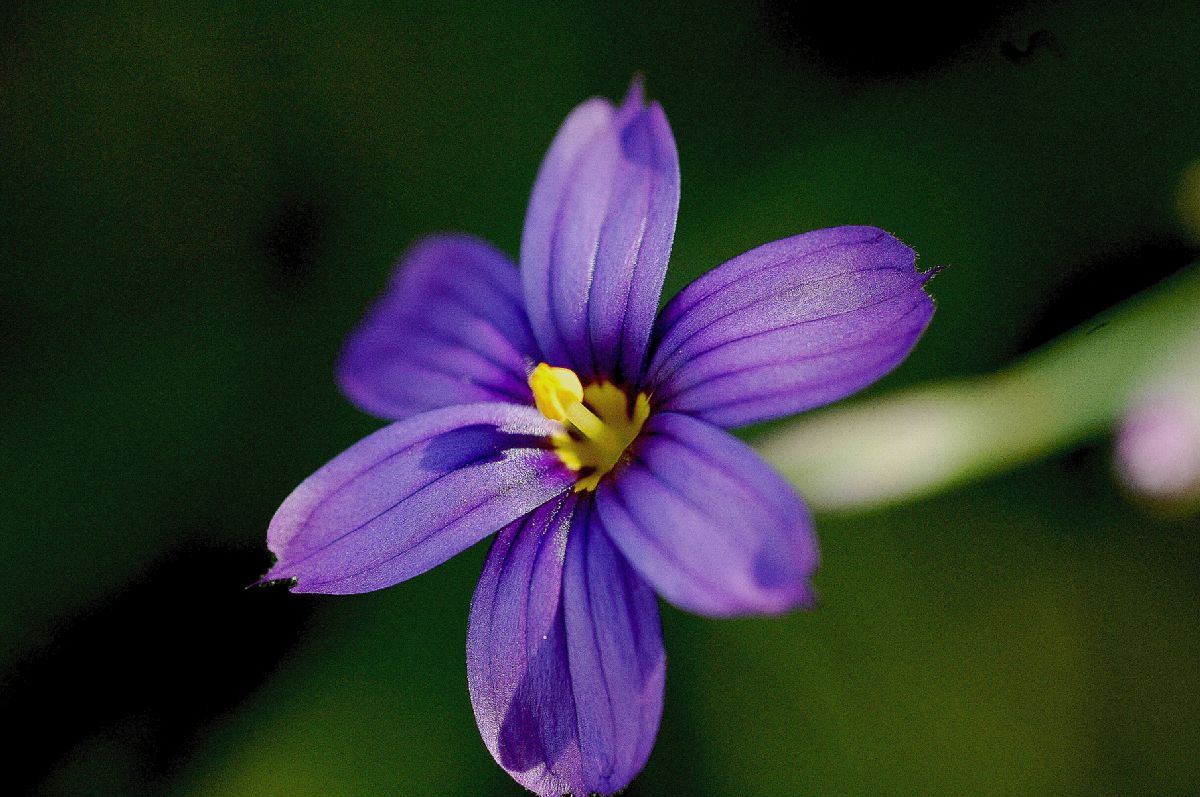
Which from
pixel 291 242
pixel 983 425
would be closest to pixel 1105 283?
pixel 983 425

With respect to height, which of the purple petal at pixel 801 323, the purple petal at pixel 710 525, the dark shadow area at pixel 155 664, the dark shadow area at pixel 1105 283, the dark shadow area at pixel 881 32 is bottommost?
the dark shadow area at pixel 155 664

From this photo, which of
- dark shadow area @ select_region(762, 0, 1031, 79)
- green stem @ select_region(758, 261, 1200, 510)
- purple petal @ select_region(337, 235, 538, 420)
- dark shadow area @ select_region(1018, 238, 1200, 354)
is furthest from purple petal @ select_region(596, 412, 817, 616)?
dark shadow area @ select_region(762, 0, 1031, 79)

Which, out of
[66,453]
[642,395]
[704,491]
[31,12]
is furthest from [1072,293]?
[31,12]

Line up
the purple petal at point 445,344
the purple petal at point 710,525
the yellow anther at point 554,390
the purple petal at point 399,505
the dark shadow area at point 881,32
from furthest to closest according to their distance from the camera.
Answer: the dark shadow area at point 881,32
the purple petal at point 445,344
the yellow anther at point 554,390
the purple petal at point 399,505
the purple petal at point 710,525

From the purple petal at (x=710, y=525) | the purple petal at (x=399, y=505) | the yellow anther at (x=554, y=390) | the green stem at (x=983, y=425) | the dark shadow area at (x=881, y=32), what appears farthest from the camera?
the dark shadow area at (x=881, y=32)

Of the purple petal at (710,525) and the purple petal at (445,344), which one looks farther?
the purple petal at (445,344)

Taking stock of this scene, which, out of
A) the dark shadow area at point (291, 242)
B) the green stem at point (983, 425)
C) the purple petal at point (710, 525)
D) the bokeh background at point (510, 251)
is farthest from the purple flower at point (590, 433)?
the dark shadow area at point (291, 242)

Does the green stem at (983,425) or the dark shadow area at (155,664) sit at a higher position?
the green stem at (983,425)

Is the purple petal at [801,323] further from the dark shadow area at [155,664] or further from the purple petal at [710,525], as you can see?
the dark shadow area at [155,664]
